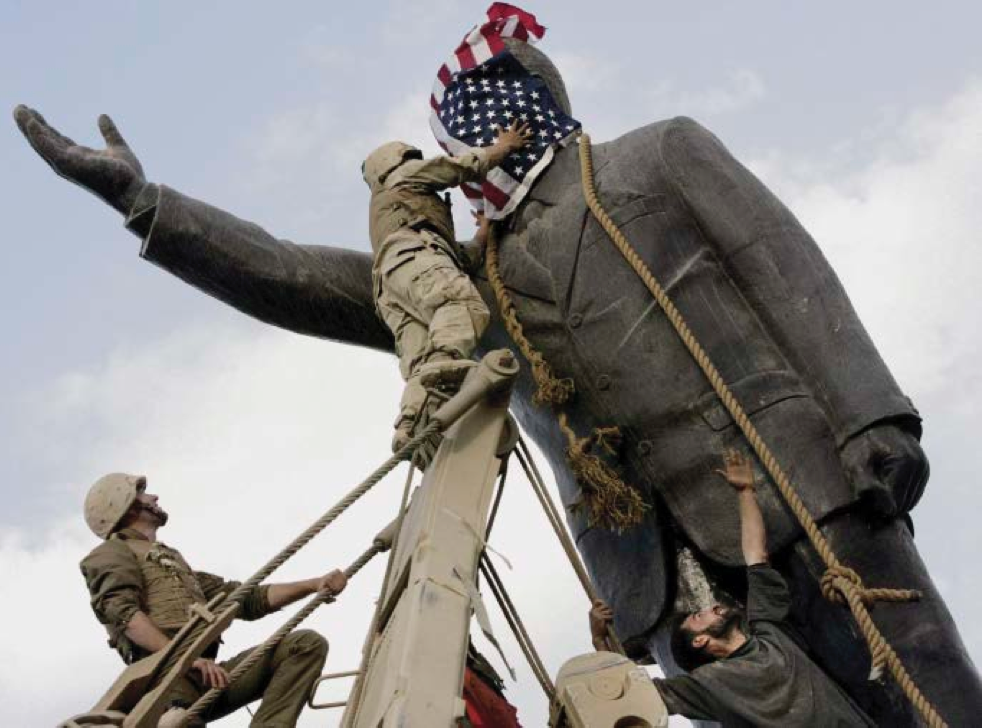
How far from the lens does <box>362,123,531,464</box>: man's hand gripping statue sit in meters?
6.70

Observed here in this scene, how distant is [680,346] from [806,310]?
1.71 ft

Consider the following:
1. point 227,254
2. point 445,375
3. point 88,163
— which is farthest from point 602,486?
point 88,163

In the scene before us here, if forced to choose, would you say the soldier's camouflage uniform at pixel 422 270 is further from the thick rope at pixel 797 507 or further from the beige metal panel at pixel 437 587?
the thick rope at pixel 797 507

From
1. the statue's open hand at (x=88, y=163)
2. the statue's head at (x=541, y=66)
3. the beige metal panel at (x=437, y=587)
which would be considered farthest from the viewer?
the statue's head at (x=541, y=66)

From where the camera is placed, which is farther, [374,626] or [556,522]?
[556,522]

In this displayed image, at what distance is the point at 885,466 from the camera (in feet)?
22.5

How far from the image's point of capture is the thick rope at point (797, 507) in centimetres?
639

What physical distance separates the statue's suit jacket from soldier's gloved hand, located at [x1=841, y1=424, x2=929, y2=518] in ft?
0.17

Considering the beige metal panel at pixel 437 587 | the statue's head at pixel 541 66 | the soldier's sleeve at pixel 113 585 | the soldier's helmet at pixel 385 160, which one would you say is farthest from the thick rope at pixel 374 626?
the statue's head at pixel 541 66

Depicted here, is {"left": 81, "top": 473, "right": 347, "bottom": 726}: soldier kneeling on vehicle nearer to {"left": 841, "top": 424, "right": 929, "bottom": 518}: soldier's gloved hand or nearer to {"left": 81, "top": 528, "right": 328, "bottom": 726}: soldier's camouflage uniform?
{"left": 81, "top": 528, "right": 328, "bottom": 726}: soldier's camouflage uniform

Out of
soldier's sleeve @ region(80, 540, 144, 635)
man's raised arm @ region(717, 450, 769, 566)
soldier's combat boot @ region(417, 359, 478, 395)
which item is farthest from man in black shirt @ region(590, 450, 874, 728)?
soldier's sleeve @ region(80, 540, 144, 635)

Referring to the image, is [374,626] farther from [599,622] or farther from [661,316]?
[661,316]

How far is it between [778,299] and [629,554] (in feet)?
3.87

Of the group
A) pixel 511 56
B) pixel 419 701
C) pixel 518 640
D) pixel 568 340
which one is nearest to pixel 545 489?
pixel 518 640
